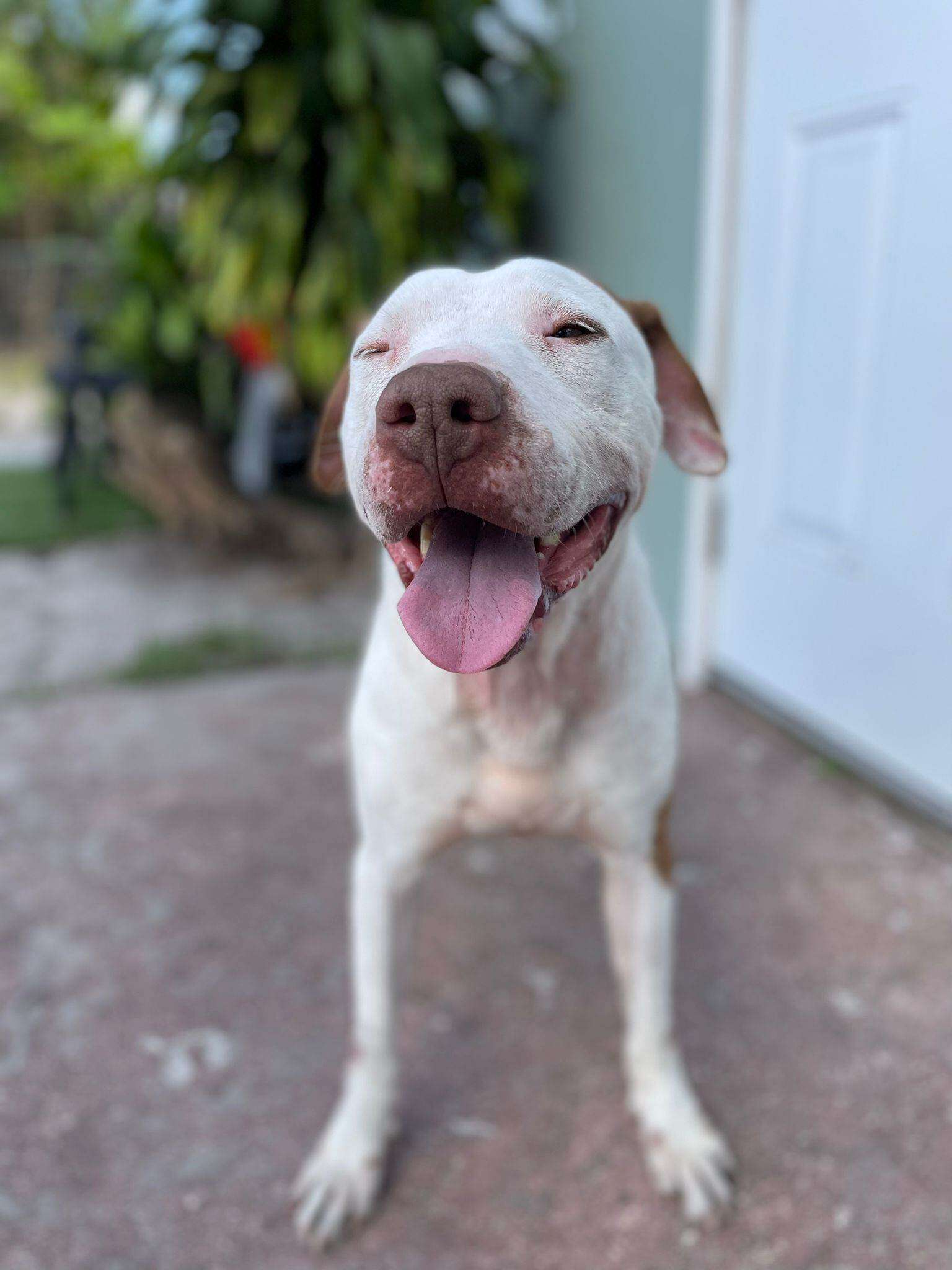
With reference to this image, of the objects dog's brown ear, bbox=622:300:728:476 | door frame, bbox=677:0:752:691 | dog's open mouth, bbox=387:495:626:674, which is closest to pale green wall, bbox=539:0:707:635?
door frame, bbox=677:0:752:691

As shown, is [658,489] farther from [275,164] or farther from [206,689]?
[275,164]

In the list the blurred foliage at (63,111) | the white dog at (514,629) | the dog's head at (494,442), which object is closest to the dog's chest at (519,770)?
the white dog at (514,629)

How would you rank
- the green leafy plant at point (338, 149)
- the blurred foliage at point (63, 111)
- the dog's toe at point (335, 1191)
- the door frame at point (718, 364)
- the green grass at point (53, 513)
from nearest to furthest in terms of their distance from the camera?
1. the dog's toe at point (335, 1191)
2. the door frame at point (718, 364)
3. the green leafy plant at point (338, 149)
4. the blurred foliage at point (63, 111)
5. the green grass at point (53, 513)

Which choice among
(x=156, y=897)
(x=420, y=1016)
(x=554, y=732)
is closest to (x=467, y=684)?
(x=554, y=732)

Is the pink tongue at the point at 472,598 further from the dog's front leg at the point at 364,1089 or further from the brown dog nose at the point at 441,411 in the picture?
the dog's front leg at the point at 364,1089

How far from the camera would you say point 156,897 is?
218 centimetres

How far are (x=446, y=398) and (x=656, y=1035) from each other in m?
1.19

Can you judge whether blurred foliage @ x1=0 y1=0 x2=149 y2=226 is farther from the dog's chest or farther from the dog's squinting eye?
the dog's chest

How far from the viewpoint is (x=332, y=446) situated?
142 centimetres

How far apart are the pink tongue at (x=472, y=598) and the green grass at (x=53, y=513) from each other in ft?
15.0

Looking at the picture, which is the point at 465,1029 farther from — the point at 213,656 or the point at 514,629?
the point at 213,656

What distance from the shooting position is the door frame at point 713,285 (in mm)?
2625

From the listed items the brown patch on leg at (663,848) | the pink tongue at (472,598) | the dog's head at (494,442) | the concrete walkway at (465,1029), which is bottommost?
the concrete walkway at (465,1029)

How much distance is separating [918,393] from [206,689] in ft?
7.97
